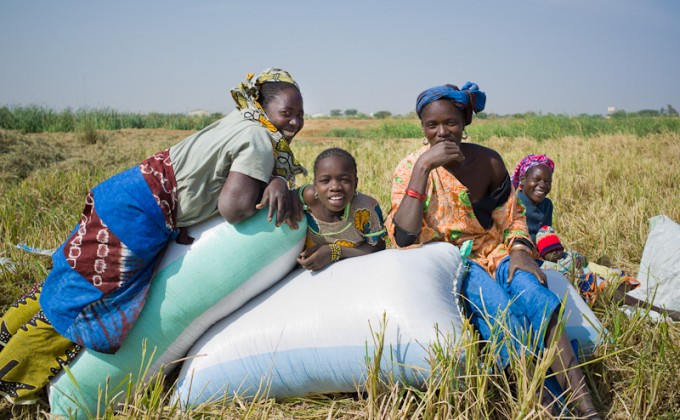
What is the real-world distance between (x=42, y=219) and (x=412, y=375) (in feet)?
11.2

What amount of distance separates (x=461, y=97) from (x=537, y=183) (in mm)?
1559

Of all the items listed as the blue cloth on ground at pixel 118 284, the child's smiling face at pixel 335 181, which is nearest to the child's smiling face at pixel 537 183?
the child's smiling face at pixel 335 181

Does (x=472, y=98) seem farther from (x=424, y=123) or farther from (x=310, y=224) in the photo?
(x=310, y=224)

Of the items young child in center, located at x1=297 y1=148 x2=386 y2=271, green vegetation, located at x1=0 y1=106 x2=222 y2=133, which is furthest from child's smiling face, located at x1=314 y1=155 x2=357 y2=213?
green vegetation, located at x1=0 y1=106 x2=222 y2=133

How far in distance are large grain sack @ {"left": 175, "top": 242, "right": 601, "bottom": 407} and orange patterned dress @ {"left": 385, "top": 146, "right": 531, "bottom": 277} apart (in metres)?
0.25

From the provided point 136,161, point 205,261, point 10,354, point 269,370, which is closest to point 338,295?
point 269,370

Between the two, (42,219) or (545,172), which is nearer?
(545,172)

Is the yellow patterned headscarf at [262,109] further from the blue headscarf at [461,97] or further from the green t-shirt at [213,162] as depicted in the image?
the blue headscarf at [461,97]

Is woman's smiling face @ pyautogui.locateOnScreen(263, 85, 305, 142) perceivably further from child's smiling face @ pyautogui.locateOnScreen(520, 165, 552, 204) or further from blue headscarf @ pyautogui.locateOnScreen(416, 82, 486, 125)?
child's smiling face @ pyautogui.locateOnScreen(520, 165, 552, 204)

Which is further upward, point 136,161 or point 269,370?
point 136,161

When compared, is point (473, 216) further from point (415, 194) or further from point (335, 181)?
point (335, 181)

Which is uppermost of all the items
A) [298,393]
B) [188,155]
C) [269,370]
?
[188,155]

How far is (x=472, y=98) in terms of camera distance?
7.22 feet

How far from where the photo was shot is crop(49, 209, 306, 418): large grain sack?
1.93m
